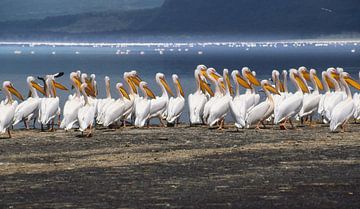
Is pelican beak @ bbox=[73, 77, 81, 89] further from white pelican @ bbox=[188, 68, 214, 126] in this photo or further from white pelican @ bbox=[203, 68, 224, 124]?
white pelican @ bbox=[203, 68, 224, 124]

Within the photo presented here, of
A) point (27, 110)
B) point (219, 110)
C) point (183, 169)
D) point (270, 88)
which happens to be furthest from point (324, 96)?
point (183, 169)

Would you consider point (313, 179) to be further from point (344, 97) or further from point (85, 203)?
point (344, 97)

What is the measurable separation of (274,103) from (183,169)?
23.1 feet

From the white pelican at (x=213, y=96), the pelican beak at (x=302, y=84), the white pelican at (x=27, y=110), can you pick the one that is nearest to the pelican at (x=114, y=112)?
the white pelican at (x=27, y=110)

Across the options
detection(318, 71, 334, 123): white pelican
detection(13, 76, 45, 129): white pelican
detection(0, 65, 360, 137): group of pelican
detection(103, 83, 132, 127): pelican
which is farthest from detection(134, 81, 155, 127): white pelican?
detection(318, 71, 334, 123): white pelican

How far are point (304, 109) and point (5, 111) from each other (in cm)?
589

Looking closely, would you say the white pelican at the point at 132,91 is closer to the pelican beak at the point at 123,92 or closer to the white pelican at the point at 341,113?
the pelican beak at the point at 123,92

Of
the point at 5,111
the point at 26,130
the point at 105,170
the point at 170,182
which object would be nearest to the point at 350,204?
the point at 170,182

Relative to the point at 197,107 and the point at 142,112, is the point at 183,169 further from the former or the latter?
the point at 197,107

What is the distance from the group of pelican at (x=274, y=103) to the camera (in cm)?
2059

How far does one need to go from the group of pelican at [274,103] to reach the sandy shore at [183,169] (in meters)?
0.42

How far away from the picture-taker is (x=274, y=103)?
21719 mm

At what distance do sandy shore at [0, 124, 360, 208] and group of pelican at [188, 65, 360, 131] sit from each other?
421 mm

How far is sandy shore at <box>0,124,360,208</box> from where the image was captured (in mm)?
12383
